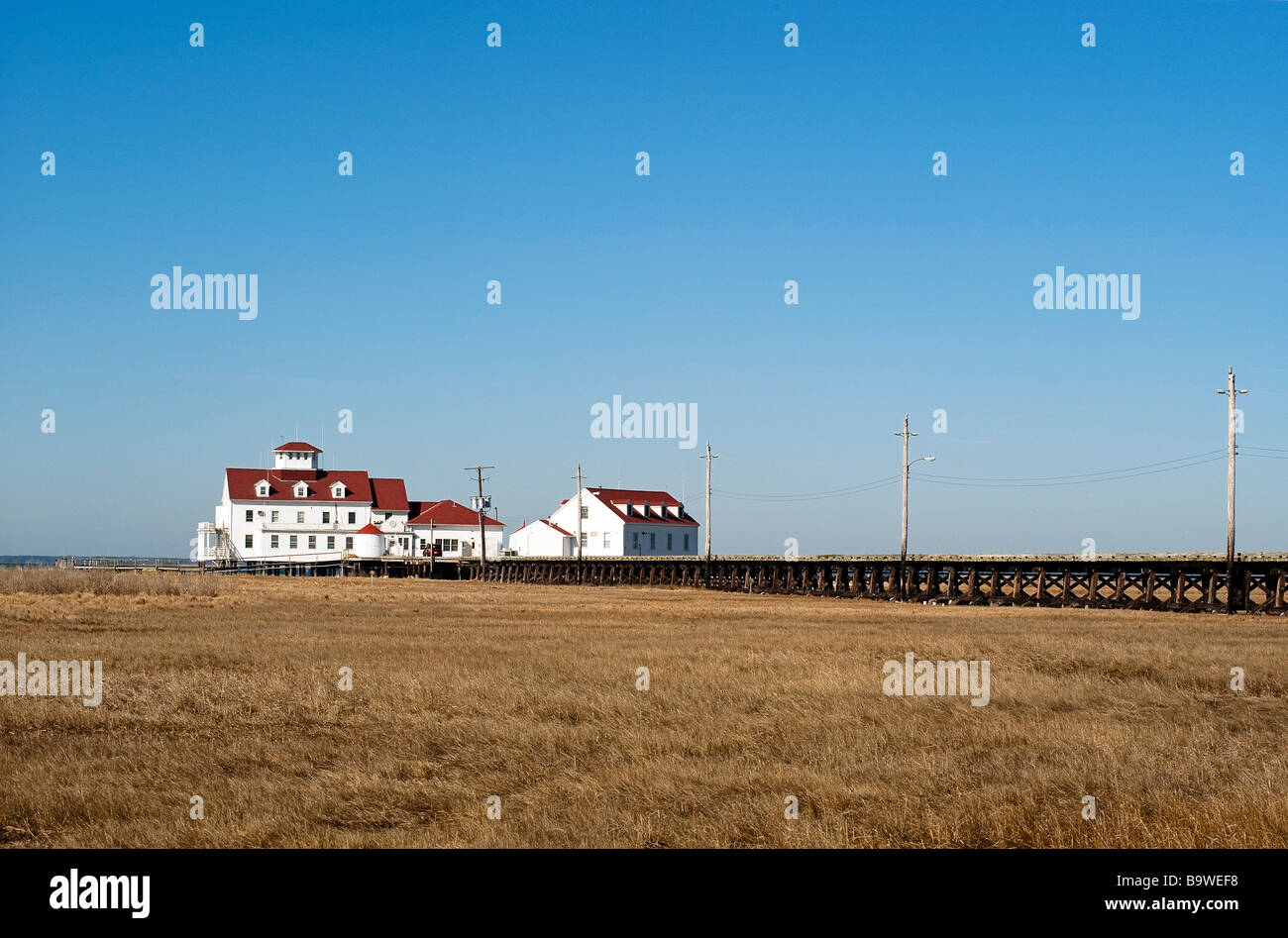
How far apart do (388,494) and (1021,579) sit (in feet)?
258

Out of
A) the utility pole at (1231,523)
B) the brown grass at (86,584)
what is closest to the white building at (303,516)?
the brown grass at (86,584)

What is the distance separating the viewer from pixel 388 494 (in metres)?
116

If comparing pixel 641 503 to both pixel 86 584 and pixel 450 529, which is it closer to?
pixel 450 529

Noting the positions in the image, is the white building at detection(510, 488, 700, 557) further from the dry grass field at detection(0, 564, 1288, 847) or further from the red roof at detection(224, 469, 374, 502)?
the dry grass field at detection(0, 564, 1288, 847)

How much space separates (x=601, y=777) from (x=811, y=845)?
8.92 ft

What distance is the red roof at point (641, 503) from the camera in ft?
364

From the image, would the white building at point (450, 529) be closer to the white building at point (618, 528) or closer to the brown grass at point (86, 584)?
the white building at point (618, 528)

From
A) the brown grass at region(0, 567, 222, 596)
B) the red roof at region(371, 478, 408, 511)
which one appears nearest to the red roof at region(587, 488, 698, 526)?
the red roof at region(371, 478, 408, 511)

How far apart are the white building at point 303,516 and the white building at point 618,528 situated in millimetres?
6300

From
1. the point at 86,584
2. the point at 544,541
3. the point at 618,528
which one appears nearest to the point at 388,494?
the point at 544,541
